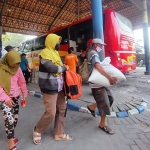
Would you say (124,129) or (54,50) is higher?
(54,50)

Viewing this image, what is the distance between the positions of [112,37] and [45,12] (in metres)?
10.3

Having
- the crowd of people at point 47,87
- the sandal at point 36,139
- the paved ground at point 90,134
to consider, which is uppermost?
the crowd of people at point 47,87

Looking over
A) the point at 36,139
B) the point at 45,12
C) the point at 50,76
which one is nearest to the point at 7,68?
the point at 50,76

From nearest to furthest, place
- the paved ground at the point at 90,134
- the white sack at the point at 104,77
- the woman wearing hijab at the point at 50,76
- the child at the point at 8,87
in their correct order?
the child at the point at 8,87 → the woman wearing hijab at the point at 50,76 → the paved ground at the point at 90,134 → the white sack at the point at 104,77

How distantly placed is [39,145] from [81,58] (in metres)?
6.20

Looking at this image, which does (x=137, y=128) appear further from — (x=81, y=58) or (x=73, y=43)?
(x=73, y=43)

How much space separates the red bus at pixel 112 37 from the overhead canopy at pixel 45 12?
589 cm

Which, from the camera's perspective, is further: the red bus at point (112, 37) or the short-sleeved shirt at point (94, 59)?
the red bus at point (112, 37)

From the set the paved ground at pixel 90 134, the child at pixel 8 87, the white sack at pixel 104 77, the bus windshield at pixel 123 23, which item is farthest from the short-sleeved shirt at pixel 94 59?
the bus windshield at pixel 123 23

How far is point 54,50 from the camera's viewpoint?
227 cm

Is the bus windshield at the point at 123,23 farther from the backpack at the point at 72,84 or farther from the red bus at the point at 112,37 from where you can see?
the backpack at the point at 72,84

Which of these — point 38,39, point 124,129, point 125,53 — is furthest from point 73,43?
point 124,129

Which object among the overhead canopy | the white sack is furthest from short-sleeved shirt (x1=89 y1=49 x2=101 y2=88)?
the overhead canopy

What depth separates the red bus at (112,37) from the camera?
6.53 meters
